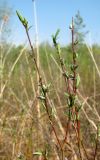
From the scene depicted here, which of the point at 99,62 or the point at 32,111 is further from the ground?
the point at 99,62

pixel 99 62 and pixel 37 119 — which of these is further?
pixel 99 62

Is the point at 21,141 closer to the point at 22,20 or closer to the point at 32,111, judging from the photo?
the point at 32,111

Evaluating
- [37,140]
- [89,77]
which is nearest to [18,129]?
[37,140]

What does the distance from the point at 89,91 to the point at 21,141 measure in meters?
2.66

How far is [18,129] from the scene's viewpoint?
6.74 ft

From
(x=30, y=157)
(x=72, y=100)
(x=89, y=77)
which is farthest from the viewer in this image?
(x=89, y=77)

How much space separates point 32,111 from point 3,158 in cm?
26

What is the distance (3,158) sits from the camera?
1972 mm

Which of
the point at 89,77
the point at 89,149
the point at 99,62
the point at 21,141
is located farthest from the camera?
the point at 99,62

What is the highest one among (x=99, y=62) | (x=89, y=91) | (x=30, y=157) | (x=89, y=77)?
(x=99, y=62)

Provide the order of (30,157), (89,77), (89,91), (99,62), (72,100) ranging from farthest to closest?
(99,62)
(89,77)
(89,91)
(30,157)
(72,100)

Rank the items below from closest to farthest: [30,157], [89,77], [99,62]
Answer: [30,157] < [89,77] < [99,62]

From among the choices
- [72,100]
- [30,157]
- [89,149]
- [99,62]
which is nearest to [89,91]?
[99,62]

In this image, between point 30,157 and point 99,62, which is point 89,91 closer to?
point 99,62
